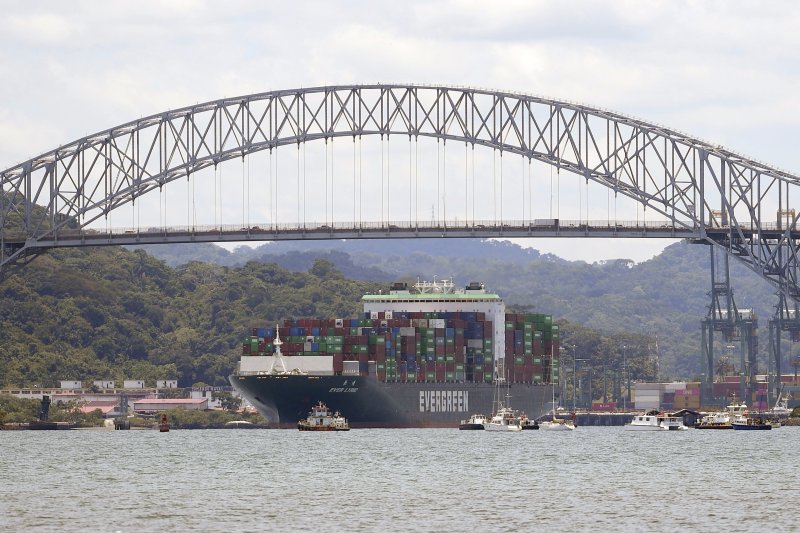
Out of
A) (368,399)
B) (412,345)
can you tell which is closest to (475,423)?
(368,399)

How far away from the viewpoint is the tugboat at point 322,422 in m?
142

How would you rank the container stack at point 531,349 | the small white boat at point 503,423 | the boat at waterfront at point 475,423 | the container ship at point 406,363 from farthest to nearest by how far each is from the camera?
the container stack at point 531,349 → the boat at waterfront at point 475,423 → the container ship at point 406,363 → the small white boat at point 503,423

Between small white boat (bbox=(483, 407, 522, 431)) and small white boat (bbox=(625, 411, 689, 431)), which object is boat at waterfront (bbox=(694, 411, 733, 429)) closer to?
small white boat (bbox=(625, 411, 689, 431))

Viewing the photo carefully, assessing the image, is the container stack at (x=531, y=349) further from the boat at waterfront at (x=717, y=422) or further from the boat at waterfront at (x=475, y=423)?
the boat at waterfront at (x=717, y=422)

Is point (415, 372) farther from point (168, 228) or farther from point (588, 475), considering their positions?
point (588, 475)

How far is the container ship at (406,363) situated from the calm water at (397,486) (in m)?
26.0

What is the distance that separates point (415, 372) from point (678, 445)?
129 feet

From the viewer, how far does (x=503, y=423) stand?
14975cm

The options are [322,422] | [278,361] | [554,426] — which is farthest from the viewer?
[554,426]

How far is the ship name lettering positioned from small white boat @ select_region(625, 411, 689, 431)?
17337 millimetres

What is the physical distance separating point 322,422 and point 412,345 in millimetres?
17383

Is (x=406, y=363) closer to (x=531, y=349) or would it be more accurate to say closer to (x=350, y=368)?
(x=350, y=368)

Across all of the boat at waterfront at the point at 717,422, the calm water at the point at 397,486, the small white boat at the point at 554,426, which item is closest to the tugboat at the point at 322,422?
the calm water at the point at 397,486

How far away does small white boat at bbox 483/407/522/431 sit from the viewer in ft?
489
